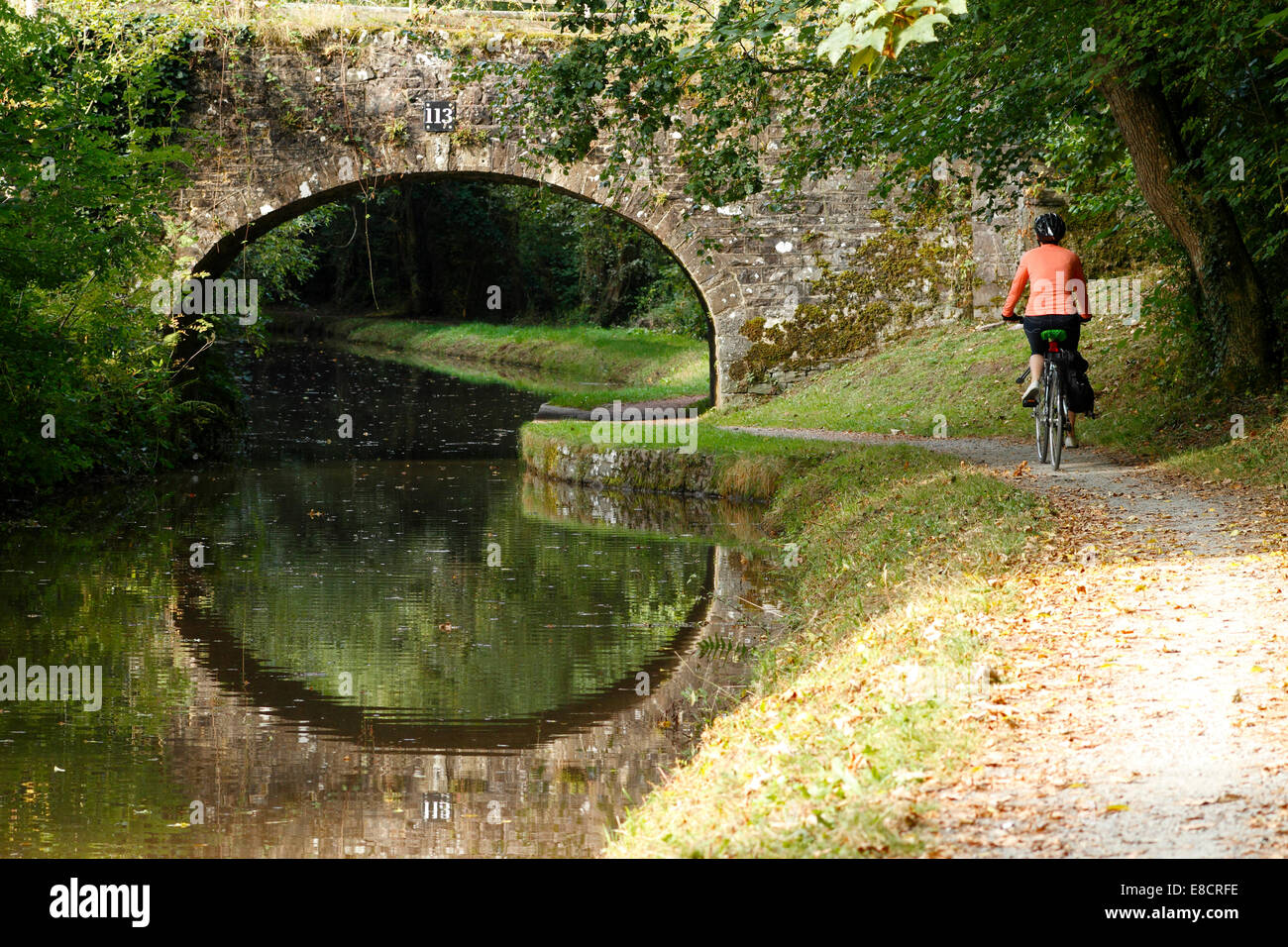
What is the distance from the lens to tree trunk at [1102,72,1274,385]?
10.0m

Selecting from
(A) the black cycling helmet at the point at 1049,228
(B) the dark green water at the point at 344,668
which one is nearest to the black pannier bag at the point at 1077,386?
(A) the black cycling helmet at the point at 1049,228

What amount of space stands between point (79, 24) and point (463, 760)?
40.5 feet

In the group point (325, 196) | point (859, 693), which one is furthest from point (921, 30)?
point (325, 196)

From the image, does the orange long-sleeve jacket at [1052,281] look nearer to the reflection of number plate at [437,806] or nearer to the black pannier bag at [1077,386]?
the black pannier bag at [1077,386]

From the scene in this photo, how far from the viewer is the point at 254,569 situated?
9492mm

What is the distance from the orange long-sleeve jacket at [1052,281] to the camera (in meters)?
8.81

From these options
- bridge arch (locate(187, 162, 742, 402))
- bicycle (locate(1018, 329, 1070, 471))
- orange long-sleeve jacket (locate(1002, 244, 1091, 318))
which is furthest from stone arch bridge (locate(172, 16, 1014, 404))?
orange long-sleeve jacket (locate(1002, 244, 1091, 318))

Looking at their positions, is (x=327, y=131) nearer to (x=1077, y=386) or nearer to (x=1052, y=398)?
(x=1052, y=398)

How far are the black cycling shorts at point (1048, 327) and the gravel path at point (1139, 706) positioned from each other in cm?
216

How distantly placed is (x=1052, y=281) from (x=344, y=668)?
509cm

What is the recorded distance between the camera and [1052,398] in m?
9.26

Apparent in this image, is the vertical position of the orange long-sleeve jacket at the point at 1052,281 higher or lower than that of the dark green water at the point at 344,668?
higher

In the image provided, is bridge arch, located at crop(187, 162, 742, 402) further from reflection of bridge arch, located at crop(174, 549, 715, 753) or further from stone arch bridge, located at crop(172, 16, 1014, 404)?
reflection of bridge arch, located at crop(174, 549, 715, 753)

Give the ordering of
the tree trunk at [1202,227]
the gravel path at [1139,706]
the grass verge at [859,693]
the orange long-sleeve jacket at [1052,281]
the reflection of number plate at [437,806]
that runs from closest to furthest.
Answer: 1. the gravel path at [1139,706]
2. the grass verge at [859,693]
3. the reflection of number plate at [437,806]
4. the orange long-sleeve jacket at [1052,281]
5. the tree trunk at [1202,227]
